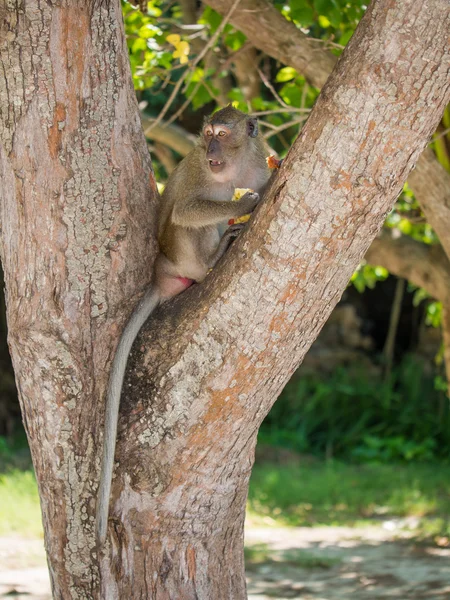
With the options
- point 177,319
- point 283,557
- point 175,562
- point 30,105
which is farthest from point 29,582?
point 30,105

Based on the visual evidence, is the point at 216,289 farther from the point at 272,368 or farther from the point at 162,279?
the point at 162,279

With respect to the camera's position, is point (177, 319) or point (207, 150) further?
point (207, 150)

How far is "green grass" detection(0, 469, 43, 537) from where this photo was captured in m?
6.32

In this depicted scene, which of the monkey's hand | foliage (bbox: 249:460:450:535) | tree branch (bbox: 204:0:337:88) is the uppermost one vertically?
tree branch (bbox: 204:0:337:88)

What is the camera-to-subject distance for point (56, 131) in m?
2.69

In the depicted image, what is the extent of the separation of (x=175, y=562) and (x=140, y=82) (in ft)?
8.67

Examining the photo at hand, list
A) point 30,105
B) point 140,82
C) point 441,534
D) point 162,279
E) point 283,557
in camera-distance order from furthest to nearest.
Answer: point 441,534
point 283,557
point 140,82
point 162,279
point 30,105

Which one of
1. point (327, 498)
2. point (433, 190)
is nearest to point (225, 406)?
point (433, 190)

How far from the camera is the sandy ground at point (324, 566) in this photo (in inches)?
203

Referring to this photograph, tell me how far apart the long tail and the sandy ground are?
2630 mm

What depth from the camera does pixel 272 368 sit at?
101 inches

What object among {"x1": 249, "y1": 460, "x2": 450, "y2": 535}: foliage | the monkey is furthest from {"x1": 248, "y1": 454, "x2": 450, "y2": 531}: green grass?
the monkey

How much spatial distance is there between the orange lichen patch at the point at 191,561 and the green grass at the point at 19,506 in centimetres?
370

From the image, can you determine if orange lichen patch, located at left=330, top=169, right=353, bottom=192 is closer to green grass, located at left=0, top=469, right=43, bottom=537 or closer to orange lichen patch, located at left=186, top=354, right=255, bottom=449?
orange lichen patch, located at left=186, top=354, right=255, bottom=449
